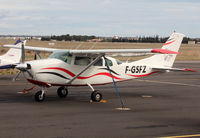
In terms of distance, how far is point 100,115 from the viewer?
11.8m

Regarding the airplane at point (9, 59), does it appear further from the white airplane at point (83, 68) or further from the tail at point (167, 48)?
the tail at point (167, 48)

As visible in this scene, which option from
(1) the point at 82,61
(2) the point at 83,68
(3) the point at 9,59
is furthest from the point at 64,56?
(3) the point at 9,59

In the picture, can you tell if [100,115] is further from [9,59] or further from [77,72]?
[9,59]

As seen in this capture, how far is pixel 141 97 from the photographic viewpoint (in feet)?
53.9

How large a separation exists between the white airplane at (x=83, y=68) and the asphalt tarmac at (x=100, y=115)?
846 millimetres

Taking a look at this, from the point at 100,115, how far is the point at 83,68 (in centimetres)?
377

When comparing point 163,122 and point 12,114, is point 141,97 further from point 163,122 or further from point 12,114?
point 12,114

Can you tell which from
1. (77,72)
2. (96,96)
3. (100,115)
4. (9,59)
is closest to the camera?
(100,115)

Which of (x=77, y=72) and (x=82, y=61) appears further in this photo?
(x=82, y=61)

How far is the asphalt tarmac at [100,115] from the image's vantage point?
9320 mm

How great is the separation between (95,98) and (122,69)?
7.63 ft

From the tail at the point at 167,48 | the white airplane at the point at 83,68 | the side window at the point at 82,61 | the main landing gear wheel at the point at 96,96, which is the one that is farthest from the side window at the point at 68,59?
the tail at the point at 167,48

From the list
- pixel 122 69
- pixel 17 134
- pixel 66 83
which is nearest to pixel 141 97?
pixel 122 69

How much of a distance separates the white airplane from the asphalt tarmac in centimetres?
85
